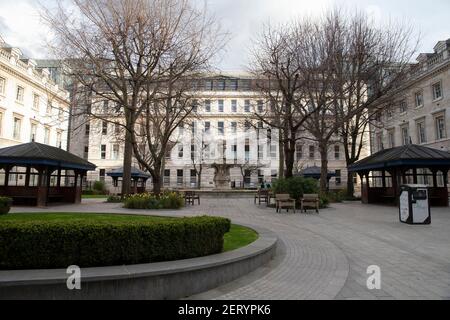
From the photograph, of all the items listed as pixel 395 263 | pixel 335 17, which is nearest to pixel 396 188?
pixel 335 17

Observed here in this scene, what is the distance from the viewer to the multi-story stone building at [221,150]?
59.1 m

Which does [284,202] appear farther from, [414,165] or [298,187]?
[414,165]

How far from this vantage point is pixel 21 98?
40.0 metres

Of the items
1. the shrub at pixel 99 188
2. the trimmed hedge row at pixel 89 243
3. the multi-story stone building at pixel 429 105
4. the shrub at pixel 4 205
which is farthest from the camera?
the shrub at pixel 99 188

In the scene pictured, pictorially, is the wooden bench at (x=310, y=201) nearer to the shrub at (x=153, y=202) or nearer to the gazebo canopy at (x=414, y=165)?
the gazebo canopy at (x=414, y=165)

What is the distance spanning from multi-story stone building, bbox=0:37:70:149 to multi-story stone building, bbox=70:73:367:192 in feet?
45.6

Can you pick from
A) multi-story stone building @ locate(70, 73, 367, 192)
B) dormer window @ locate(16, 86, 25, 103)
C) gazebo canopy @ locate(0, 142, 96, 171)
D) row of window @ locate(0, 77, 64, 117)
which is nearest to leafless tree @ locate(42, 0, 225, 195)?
gazebo canopy @ locate(0, 142, 96, 171)

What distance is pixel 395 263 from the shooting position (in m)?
6.66

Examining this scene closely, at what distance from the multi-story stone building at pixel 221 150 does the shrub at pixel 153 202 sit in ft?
124

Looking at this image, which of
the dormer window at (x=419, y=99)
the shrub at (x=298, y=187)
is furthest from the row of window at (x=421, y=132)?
the shrub at (x=298, y=187)

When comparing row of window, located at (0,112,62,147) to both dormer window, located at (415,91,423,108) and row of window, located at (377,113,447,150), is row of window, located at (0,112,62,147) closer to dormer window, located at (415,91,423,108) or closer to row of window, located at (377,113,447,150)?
row of window, located at (377,113,447,150)

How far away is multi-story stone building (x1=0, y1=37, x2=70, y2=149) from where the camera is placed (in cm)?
3634

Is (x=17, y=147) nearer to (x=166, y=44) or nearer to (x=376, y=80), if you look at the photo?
(x=166, y=44)
